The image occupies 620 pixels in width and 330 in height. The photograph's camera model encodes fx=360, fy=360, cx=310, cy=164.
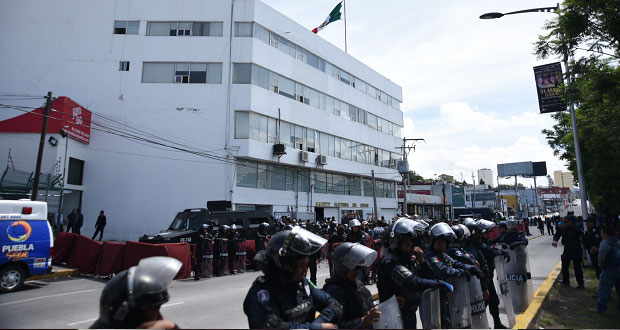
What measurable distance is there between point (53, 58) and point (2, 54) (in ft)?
13.0

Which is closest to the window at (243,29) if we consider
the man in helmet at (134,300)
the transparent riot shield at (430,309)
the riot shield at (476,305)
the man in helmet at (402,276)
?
the riot shield at (476,305)

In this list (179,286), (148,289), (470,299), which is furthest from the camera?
(179,286)

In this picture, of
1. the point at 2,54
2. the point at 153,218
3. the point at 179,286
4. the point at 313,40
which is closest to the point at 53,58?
the point at 2,54

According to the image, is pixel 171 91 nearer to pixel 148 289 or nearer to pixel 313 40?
pixel 313 40

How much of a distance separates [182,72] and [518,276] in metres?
24.0

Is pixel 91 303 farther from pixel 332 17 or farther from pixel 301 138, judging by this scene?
pixel 332 17

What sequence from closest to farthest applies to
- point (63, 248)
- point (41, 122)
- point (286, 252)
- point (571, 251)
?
point (286, 252)
point (571, 251)
point (63, 248)
point (41, 122)

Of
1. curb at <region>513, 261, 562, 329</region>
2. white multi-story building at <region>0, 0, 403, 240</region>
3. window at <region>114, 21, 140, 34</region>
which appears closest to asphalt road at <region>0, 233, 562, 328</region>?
curb at <region>513, 261, 562, 329</region>

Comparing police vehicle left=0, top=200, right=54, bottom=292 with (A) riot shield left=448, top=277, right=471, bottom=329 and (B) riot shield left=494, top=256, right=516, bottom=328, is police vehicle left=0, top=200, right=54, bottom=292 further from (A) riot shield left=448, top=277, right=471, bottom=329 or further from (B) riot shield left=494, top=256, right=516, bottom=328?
(B) riot shield left=494, top=256, right=516, bottom=328

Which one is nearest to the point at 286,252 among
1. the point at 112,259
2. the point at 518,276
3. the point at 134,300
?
the point at 134,300

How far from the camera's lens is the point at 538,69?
14648mm

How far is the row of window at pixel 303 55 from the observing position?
25969 millimetres

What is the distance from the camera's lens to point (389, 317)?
3006 millimetres

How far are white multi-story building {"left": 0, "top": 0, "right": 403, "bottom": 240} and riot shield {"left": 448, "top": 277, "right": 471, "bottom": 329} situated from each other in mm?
20521
